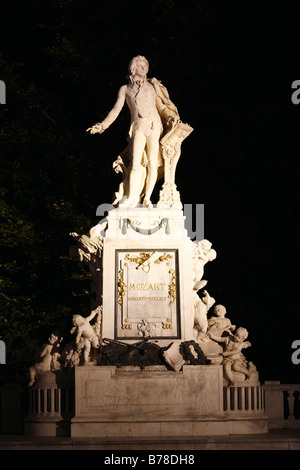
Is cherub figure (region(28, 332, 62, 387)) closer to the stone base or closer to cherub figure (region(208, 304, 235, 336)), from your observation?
the stone base

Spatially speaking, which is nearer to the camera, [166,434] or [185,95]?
[166,434]

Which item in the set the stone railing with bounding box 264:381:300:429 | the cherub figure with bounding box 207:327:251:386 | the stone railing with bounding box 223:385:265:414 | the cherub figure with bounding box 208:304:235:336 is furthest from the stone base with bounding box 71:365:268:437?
the stone railing with bounding box 264:381:300:429

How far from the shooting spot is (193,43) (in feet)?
86.2

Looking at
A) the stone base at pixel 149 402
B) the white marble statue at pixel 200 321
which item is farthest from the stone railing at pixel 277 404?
the stone base at pixel 149 402

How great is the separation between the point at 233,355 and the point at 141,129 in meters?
3.77

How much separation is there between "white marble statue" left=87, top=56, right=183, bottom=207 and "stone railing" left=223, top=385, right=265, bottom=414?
10.3 ft

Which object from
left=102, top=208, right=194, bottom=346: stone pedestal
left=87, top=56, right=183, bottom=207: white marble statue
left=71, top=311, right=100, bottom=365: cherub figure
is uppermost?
left=87, top=56, right=183, bottom=207: white marble statue

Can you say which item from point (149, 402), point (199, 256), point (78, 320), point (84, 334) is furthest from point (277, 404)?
point (78, 320)

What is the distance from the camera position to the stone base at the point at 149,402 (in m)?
16.2

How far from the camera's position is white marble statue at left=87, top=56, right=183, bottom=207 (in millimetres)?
18047

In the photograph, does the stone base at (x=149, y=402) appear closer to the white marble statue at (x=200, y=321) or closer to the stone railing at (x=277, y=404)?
the white marble statue at (x=200, y=321)
